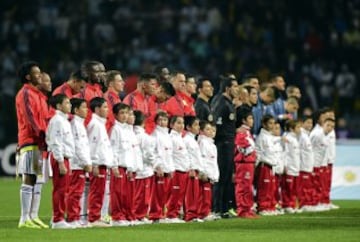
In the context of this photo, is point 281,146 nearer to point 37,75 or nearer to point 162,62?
point 37,75

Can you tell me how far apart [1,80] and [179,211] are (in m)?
17.7

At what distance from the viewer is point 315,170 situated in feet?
91.8

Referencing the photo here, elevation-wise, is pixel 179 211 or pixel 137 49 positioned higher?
pixel 137 49

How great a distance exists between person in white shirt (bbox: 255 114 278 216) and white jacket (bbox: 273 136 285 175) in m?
0.09

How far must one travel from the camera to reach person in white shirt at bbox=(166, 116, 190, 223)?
23156 mm

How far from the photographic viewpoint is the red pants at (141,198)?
881 inches

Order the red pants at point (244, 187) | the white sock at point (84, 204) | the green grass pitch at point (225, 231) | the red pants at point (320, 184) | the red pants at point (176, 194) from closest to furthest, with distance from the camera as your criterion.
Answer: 1. the green grass pitch at point (225, 231)
2. the white sock at point (84, 204)
3. the red pants at point (176, 194)
4. the red pants at point (244, 187)
5. the red pants at point (320, 184)

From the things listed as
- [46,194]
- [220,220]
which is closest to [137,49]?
[46,194]

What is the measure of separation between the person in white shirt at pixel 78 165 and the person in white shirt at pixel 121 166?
3.07ft

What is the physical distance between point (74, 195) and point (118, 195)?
4.04 ft

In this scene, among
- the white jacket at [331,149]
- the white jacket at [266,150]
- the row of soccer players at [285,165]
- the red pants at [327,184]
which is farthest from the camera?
the white jacket at [331,149]

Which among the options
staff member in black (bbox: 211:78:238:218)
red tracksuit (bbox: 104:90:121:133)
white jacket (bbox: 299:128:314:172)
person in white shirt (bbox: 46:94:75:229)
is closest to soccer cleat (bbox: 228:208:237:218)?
staff member in black (bbox: 211:78:238:218)

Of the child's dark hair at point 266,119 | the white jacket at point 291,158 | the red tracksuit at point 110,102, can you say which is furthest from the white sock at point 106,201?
the white jacket at point 291,158

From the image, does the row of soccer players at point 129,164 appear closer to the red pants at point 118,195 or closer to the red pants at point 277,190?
the red pants at point 118,195
